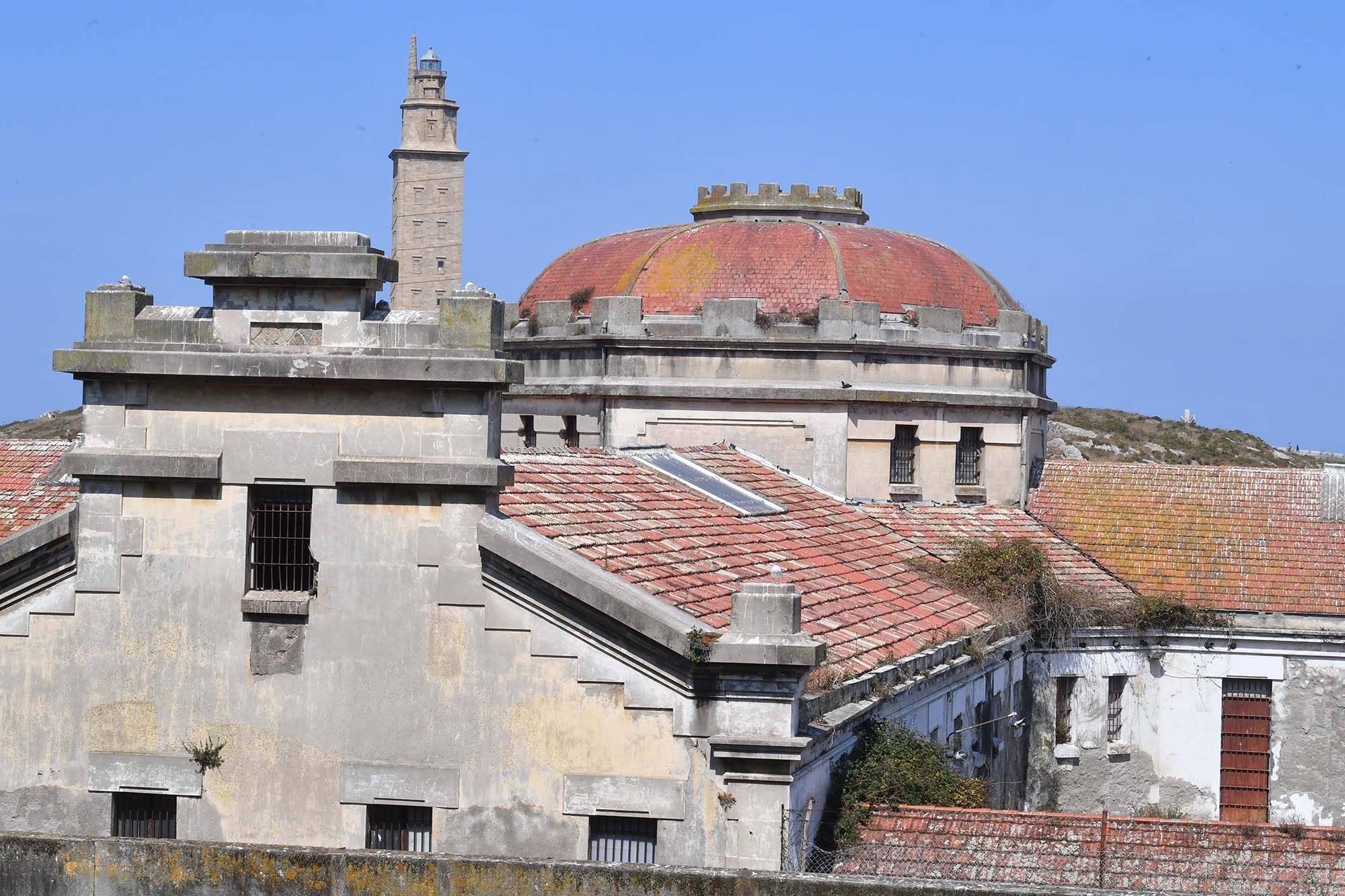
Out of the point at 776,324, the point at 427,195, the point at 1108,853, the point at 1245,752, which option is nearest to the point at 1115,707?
the point at 1245,752

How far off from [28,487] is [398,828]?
53.2 feet

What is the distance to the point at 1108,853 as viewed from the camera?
17250 mm

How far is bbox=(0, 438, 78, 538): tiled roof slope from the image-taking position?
2898 centimetres

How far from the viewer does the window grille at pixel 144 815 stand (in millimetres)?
17266

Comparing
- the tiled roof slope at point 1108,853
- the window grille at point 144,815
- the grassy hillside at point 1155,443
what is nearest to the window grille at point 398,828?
the window grille at point 144,815

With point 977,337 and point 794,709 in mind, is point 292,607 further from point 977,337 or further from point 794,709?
point 977,337

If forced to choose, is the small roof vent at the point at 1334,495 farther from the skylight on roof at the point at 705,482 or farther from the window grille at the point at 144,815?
the window grille at the point at 144,815

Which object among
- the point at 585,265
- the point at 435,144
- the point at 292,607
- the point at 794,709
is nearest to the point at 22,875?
the point at 292,607

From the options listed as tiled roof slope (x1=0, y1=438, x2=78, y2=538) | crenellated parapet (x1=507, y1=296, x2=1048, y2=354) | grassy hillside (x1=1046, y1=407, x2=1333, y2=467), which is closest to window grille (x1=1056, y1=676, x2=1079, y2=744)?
crenellated parapet (x1=507, y1=296, x2=1048, y2=354)

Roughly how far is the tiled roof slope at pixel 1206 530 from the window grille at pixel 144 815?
20882 millimetres

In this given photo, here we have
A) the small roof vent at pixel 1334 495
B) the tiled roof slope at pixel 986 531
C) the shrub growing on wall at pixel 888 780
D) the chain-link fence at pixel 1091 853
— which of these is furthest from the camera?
the small roof vent at pixel 1334 495

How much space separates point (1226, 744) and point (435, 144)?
69.4m

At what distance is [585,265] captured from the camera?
3547 cm

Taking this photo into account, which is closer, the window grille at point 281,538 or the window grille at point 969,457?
the window grille at point 281,538
